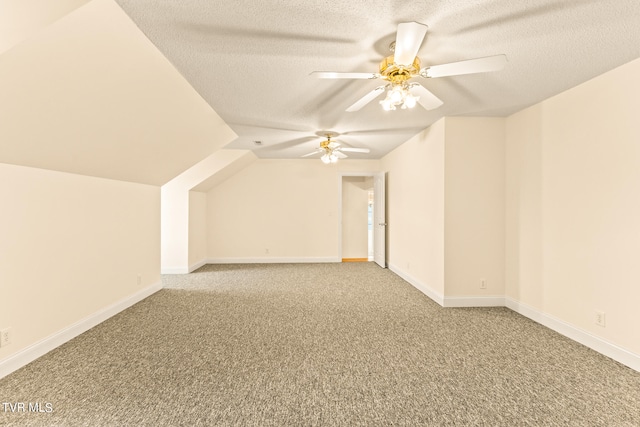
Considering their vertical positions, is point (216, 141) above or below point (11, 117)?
above

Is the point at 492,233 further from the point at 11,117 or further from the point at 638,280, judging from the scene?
the point at 11,117

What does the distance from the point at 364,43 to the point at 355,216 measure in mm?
5715

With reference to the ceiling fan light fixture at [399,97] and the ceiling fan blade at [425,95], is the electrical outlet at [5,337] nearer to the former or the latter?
the ceiling fan light fixture at [399,97]

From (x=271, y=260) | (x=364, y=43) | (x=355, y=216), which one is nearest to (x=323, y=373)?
(x=364, y=43)

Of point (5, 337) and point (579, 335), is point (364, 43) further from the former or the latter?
point (5, 337)

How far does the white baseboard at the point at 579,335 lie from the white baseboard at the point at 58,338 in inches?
193

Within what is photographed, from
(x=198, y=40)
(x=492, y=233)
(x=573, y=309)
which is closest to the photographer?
(x=198, y=40)

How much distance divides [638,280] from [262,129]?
4.32 m

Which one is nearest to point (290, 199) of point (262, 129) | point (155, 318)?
point (262, 129)

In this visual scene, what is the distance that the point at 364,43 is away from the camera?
Result: 2.07 metres

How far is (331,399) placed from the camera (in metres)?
1.93

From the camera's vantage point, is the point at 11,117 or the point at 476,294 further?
the point at 476,294

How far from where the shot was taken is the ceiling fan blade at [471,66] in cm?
167

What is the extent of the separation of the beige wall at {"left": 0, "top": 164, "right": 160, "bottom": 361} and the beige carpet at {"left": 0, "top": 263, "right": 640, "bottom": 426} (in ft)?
1.01
